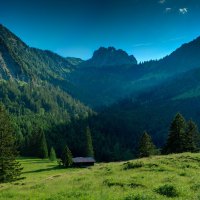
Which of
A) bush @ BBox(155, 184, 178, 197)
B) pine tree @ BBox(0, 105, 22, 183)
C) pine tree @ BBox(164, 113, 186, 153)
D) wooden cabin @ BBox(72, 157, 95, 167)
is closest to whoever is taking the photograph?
bush @ BBox(155, 184, 178, 197)

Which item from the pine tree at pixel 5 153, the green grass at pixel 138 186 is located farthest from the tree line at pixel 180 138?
the pine tree at pixel 5 153

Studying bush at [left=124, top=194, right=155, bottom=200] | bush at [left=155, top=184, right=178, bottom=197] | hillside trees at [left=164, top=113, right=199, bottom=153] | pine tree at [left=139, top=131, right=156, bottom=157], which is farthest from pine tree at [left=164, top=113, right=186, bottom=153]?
bush at [left=124, top=194, right=155, bottom=200]

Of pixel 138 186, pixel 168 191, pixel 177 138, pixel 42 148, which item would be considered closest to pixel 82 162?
pixel 177 138

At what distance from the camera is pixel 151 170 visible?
37.9 meters

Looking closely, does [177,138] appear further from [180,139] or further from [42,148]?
[42,148]

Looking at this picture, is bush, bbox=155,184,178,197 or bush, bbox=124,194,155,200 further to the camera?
bush, bbox=155,184,178,197

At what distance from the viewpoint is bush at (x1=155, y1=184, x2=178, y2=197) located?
76.7ft

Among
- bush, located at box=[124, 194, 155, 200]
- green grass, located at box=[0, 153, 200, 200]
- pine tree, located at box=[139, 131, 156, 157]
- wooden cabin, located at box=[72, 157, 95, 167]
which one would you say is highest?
bush, located at box=[124, 194, 155, 200]

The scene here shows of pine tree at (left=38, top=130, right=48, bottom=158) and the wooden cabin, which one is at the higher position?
pine tree at (left=38, top=130, right=48, bottom=158)

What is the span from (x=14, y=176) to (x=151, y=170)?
3393cm

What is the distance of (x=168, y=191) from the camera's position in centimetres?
2406

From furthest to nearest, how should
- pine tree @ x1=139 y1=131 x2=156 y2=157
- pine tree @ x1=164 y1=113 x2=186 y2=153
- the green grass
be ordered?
pine tree @ x1=139 y1=131 x2=156 y2=157
pine tree @ x1=164 y1=113 x2=186 y2=153
the green grass

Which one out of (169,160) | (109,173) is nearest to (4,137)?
(109,173)

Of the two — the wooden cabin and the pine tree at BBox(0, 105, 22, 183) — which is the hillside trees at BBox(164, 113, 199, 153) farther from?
the pine tree at BBox(0, 105, 22, 183)
